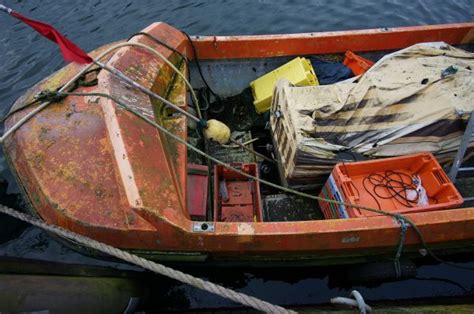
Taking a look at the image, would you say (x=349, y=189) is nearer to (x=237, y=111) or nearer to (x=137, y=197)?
(x=137, y=197)

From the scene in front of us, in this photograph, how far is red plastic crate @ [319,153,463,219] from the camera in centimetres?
335

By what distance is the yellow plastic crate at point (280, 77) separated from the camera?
4.66m

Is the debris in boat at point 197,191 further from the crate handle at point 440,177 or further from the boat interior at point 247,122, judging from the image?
the crate handle at point 440,177

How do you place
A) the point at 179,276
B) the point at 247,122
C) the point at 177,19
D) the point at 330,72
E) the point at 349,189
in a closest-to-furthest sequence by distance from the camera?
the point at 179,276 → the point at 349,189 → the point at 330,72 → the point at 247,122 → the point at 177,19

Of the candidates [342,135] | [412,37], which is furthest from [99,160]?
[412,37]

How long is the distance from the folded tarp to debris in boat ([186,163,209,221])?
942 millimetres

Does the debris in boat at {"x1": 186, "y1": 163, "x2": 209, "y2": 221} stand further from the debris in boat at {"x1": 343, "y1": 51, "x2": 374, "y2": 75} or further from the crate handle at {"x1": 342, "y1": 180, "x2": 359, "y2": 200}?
the debris in boat at {"x1": 343, "y1": 51, "x2": 374, "y2": 75}

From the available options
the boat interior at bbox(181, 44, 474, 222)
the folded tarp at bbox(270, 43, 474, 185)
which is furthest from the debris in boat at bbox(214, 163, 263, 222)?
the folded tarp at bbox(270, 43, 474, 185)

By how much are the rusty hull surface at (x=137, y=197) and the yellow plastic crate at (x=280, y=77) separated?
160 cm

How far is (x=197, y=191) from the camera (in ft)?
12.3

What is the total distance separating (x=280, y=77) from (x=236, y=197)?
1.87 m

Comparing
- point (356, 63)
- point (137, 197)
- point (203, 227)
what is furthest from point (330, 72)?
point (137, 197)

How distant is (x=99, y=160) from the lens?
3121mm

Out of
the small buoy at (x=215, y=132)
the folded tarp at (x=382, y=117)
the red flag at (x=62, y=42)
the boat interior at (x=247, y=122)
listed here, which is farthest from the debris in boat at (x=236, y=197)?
the red flag at (x=62, y=42)
